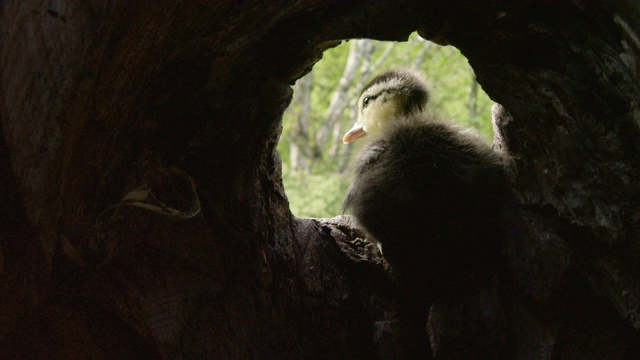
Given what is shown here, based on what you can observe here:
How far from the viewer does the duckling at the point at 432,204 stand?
4.96 ft

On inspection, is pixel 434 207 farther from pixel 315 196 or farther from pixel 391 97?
pixel 315 196

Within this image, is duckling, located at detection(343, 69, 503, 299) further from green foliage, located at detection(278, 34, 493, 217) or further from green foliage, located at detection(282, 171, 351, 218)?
green foliage, located at detection(278, 34, 493, 217)

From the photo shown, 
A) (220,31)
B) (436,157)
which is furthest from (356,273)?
(220,31)

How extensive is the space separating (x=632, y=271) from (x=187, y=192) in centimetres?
95

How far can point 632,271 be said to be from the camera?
4.30 feet

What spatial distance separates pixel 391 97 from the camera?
2488 millimetres

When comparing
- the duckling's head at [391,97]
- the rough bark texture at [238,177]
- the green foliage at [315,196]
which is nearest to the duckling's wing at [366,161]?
the rough bark texture at [238,177]

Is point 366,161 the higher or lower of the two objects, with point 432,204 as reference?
higher

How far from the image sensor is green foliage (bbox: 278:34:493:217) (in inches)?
156

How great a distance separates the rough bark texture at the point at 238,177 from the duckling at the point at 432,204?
0.06 m

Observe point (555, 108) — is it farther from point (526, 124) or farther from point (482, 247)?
point (482, 247)

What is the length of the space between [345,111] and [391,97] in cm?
564

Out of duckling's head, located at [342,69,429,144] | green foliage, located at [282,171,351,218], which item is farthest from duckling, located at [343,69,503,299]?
green foliage, located at [282,171,351,218]

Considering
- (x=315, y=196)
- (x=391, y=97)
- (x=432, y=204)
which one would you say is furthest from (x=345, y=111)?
(x=432, y=204)
